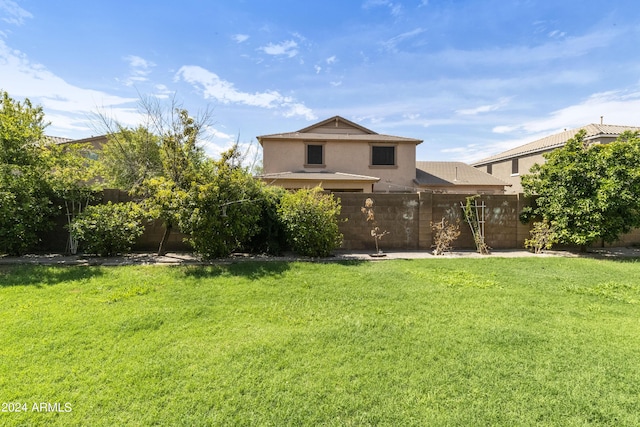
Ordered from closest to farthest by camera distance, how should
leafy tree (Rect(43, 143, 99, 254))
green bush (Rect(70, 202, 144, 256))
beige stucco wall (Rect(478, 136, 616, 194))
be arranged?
green bush (Rect(70, 202, 144, 256)) < leafy tree (Rect(43, 143, 99, 254)) < beige stucco wall (Rect(478, 136, 616, 194))

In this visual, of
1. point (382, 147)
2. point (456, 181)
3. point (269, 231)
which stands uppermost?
point (382, 147)

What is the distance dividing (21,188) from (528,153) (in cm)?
3036

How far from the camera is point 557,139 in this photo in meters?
23.2

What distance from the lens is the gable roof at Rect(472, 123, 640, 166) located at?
1986 centimetres

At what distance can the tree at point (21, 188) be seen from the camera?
25.1 ft

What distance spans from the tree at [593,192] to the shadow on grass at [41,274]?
42.8 feet

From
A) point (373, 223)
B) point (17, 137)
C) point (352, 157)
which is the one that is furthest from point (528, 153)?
point (17, 137)

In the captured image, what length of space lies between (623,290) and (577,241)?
162 inches

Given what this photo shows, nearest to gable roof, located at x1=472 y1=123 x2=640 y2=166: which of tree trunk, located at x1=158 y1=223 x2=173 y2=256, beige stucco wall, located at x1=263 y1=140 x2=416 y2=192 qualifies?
beige stucco wall, located at x1=263 y1=140 x2=416 y2=192

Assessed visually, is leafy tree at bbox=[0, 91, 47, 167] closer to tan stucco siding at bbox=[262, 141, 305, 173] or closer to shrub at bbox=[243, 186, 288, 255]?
shrub at bbox=[243, 186, 288, 255]

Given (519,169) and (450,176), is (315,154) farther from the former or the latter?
(519,169)

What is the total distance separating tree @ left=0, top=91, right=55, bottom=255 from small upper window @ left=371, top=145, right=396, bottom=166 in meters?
16.9

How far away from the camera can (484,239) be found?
409 inches

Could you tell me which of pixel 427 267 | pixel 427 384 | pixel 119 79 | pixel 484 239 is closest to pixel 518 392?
pixel 427 384
